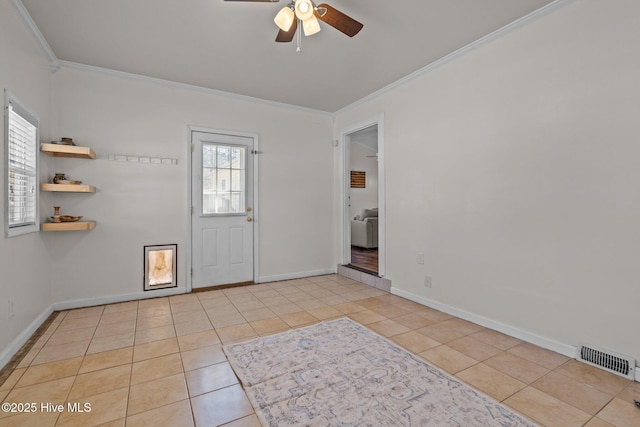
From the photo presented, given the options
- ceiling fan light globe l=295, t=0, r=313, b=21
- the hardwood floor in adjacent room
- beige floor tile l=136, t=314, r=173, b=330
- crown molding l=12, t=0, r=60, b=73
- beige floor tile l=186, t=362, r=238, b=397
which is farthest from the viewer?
the hardwood floor in adjacent room

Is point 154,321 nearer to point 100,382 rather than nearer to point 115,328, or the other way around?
point 115,328

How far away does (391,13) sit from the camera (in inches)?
96.3

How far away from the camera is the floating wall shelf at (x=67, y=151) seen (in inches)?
115

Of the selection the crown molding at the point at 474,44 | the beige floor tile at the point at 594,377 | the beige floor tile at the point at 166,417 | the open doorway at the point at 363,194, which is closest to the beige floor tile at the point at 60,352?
the beige floor tile at the point at 166,417

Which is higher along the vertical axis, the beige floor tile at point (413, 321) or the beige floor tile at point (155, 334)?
the beige floor tile at point (413, 321)

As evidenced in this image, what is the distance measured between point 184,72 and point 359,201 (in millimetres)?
5560

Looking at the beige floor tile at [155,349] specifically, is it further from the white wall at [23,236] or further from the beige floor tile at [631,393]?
the beige floor tile at [631,393]

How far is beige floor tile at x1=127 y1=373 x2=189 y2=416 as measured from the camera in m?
1.72

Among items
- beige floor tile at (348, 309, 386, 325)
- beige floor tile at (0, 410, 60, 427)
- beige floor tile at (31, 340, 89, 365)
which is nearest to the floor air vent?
beige floor tile at (348, 309, 386, 325)

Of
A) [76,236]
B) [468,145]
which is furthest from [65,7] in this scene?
[468,145]

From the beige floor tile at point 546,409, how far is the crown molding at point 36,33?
4417 millimetres

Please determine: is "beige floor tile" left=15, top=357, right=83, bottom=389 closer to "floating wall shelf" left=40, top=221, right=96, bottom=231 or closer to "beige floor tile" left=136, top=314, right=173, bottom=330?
"beige floor tile" left=136, top=314, right=173, bottom=330

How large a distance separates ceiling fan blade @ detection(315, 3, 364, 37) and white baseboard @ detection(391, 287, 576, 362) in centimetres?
277

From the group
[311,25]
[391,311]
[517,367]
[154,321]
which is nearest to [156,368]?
[154,321]
